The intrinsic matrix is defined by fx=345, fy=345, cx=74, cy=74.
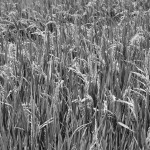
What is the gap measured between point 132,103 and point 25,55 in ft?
3.04

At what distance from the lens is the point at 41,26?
131 inches

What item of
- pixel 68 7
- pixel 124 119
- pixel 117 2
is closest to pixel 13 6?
pixel 68 7

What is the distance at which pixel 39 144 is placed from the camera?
1426mm

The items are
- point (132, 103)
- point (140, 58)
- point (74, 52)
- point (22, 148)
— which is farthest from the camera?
point (74, 52)

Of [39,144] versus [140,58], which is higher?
[140,58]

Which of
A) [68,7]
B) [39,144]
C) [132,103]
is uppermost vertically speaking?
[68,7]

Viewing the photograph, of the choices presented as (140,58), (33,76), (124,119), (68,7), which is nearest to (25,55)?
(33,76)

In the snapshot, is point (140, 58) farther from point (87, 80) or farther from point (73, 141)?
point (73, 141)

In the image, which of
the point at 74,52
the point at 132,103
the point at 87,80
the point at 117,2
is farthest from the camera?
the point at 117,2

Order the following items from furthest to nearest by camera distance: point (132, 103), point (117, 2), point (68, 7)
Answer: point (117, 2) → point (68, 7) → point (132, 103)

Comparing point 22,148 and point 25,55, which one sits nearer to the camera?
point 22,148

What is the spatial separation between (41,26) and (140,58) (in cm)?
143

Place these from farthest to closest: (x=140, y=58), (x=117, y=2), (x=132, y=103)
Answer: (x=117, y=2) < (x=140, y=58) < (x=132, y=103)

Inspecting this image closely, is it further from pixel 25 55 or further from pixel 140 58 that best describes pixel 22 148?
pixel 140 58
